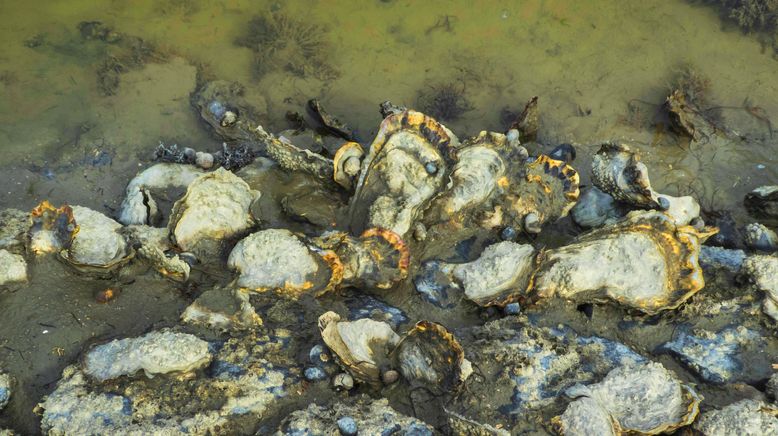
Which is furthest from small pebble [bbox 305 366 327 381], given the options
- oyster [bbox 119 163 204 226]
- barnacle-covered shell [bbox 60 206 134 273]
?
oyster [bbox 119 163 204 226]

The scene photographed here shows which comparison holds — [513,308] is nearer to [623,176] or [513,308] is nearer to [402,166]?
[402,166]

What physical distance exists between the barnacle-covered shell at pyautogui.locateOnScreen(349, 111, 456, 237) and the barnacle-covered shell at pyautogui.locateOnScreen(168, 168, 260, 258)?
1032 millimetres

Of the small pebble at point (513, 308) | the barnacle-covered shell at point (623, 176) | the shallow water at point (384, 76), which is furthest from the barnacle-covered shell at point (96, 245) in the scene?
the barnacle-covered shell at point (623, 176)

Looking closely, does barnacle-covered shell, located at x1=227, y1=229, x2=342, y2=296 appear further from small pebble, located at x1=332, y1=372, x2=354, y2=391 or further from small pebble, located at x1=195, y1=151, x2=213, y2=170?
small pebble, located at x1=195, y1=151, x2=213, y2=170

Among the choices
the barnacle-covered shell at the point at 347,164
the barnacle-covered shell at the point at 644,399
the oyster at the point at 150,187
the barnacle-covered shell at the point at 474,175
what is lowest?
the oyster at the point at 150,187

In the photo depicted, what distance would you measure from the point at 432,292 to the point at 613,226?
1.60m

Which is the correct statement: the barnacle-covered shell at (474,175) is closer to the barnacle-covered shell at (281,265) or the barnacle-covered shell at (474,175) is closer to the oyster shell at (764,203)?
the barnacle-covered shell at (281,265)

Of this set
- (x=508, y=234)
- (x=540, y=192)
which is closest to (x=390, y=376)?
(x=508, y=234)

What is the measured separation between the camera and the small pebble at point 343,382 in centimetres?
439

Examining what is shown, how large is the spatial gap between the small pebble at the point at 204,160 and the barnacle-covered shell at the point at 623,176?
12.7 feet

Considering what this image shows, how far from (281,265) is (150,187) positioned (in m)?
2.01

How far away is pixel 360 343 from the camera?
178 inches

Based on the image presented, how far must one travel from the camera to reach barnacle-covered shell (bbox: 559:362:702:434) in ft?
13.8

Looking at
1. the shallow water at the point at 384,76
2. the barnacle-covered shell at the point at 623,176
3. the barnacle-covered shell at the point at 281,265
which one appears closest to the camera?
the barnacle-covered shell at the point at 281,265
